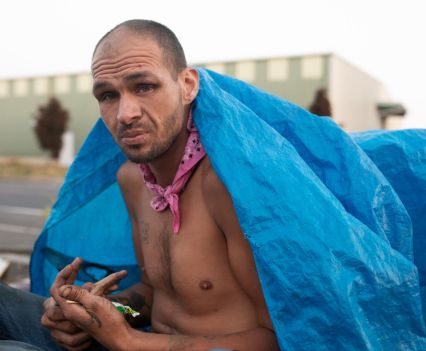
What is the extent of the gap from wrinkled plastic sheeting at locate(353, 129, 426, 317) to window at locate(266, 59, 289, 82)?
2384 cm

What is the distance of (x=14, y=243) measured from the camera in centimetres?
637

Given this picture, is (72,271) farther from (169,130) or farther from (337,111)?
(337,111)

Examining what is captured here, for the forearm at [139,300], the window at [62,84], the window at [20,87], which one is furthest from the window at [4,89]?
the forearm at [139,300]

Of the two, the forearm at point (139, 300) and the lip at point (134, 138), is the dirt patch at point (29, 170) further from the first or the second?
the lip at point (134, 138)

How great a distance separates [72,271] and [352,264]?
3.11ft

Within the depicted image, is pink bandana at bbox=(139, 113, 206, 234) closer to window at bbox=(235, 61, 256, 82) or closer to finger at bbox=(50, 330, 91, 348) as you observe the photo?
finger at bbox=(50, 330, 91, 348)

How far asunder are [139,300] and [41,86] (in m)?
31.7

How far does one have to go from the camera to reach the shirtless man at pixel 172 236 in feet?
5.30

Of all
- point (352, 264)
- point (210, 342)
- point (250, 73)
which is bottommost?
point (250, 73)

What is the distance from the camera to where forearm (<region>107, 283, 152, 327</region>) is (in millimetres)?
2104

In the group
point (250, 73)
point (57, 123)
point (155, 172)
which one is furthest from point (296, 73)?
point (155, 172)

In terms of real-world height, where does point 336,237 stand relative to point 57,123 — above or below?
above

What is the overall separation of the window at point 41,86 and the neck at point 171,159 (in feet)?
103

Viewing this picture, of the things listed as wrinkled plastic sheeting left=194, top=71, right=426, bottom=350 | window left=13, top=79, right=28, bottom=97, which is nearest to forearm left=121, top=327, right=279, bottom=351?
wrinkled plastic sheeting left=194, top=71, right=426, bottom=350
